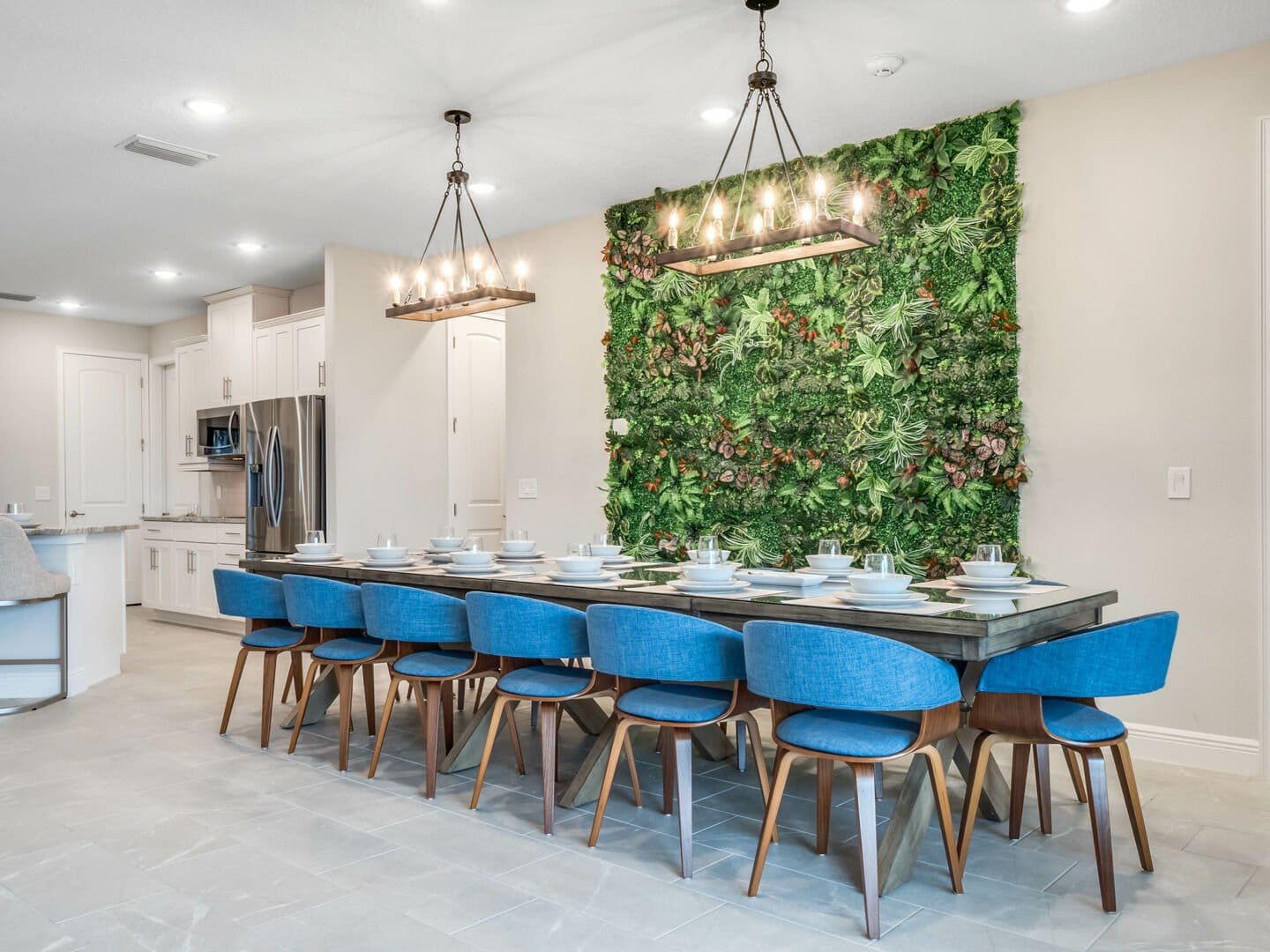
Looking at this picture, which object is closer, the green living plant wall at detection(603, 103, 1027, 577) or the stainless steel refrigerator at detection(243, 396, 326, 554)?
the green living plant wall at detection(603, 103, 1027, 577)

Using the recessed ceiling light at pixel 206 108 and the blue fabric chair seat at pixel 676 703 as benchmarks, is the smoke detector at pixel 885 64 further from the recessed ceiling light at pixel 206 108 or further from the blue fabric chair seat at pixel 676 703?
the recessed ceiling light at pixel 206 108

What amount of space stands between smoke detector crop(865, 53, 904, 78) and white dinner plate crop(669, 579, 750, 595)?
214 centimetres

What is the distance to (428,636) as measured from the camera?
3.46m

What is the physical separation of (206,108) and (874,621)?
353cm

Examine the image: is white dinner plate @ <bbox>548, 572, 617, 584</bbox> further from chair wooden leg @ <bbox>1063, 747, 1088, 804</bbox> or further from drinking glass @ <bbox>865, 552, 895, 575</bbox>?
chair wooden leg @ <bbox>1063, 747, 1088, 804</bbox>

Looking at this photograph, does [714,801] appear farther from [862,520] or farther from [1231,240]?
[1231,240]

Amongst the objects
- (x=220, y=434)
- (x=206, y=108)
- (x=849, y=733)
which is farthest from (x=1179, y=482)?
(x=220, y=434)

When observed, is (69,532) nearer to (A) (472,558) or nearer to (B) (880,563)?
(A) (472,558)

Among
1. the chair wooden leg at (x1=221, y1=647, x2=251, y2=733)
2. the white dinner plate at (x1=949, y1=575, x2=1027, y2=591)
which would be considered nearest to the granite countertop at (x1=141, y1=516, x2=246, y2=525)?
the chair wooden leg at (x1=221, y1=647, x2=251, y2=733)

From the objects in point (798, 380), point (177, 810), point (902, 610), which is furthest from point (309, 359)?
point (902, 610)

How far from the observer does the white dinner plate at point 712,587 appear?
303 centimetres

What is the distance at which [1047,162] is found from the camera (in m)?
4.14

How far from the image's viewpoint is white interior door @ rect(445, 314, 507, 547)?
7.26 metres

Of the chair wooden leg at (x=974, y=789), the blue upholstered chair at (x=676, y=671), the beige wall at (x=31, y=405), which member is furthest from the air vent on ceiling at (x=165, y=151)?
the beige wall at (x=31, y=405)
